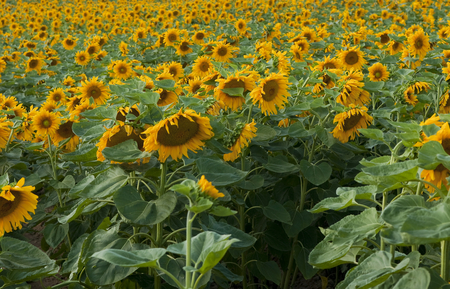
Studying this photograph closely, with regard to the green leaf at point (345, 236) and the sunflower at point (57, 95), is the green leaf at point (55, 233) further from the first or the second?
the sunflower at point (57, 95)

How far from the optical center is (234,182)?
1.52m

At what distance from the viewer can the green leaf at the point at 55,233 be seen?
2273 millimetres

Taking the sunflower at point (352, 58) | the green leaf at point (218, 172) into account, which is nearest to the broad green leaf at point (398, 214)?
the green leaf at point (218, 172)

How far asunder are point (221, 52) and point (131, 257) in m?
3.17

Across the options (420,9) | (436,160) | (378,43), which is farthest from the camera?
(420,9)

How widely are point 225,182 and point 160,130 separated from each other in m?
0.31

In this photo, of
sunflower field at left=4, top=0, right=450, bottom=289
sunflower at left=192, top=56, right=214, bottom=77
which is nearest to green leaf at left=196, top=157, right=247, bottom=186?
sunflower field at left=4, top=0, right=450, bottom=289

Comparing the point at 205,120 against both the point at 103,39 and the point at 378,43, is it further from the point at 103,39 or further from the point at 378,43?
the point at 103,39

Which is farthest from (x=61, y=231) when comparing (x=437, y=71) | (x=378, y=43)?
(x=378, y=43)

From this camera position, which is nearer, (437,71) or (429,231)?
(429,231)

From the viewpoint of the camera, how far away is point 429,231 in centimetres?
93

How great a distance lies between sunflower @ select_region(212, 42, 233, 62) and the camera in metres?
4.00

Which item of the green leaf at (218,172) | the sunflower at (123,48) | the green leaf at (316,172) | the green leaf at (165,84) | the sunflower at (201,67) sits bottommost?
the sunflower at (123,48)

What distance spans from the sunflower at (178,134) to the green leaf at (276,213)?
2.22 ft
